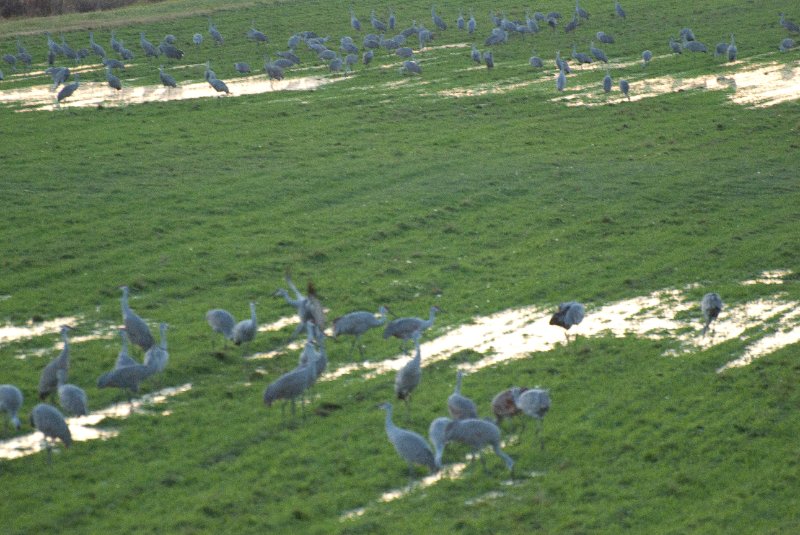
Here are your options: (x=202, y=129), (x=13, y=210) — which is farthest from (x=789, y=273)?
(x=202, y=129)

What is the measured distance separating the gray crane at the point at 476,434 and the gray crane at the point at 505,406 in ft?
4.11

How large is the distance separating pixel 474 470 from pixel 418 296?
282 inches

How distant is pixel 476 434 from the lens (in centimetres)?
1320

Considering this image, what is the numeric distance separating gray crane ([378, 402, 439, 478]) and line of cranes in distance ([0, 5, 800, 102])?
1054 inches

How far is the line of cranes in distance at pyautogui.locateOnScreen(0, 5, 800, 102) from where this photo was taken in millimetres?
41250

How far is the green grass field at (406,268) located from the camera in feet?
42.3

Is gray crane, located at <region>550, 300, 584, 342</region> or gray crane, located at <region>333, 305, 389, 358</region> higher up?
gray crane, located at <region>333, 305, 389, 358</region>

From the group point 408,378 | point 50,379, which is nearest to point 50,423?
point 50,379

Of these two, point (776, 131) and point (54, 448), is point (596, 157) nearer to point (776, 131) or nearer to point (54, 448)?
point (776, 131)

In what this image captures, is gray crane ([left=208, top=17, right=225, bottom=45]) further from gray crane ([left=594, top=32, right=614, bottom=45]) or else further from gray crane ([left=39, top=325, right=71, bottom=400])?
gray crane ([left=39, top=325, right=71, bottom=400])

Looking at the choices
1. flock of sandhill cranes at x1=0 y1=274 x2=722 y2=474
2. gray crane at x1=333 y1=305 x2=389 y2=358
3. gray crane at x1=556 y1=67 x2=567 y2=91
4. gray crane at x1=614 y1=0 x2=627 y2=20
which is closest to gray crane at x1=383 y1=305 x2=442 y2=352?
flock of sandhill cranes at x1=0 y1=274 x2=722 y2=474

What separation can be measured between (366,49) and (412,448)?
36600 mm

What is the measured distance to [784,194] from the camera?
27.5 metres

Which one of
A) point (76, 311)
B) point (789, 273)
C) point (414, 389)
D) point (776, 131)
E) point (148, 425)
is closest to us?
point (148, 425)
